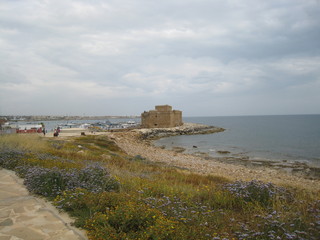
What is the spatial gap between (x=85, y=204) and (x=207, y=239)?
2.45 meters

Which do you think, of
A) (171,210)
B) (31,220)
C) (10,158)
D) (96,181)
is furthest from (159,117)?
(31,220)

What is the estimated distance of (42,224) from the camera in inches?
149

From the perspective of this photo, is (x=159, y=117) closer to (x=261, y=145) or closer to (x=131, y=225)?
(x=261, y=145)

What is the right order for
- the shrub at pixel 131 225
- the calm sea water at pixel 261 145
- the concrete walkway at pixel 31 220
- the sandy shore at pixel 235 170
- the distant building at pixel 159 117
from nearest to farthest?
the shrub at pixel 131 225 < the concrete walkway at pixel 31 220 < the sandy shore at pixel 235 170 < the calm sea water at pixel 261 145 < the distant building at pixel 159 117

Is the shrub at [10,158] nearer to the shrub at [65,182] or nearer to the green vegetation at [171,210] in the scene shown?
the green vegetation at [171,210]

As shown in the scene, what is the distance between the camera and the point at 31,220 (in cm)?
393

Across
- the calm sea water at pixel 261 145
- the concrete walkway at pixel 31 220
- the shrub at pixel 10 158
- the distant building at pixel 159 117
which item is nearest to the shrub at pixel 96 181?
the concrete walkway at pixel 31 220

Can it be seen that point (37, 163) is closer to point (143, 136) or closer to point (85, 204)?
point (85, 204)

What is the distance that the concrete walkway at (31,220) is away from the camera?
11.2 feet

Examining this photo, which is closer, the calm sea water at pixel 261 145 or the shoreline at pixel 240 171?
the shoreline at pixel 240 171

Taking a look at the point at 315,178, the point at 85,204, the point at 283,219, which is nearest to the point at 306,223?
the point at 283,219

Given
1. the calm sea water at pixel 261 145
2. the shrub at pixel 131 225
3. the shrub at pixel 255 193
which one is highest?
→ the shrub at pixel 131 225

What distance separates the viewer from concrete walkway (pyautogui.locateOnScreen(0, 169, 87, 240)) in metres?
3.42

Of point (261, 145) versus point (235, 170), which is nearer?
point (235, 170)
